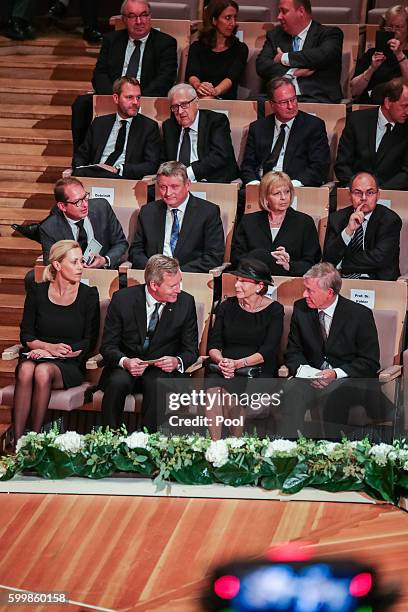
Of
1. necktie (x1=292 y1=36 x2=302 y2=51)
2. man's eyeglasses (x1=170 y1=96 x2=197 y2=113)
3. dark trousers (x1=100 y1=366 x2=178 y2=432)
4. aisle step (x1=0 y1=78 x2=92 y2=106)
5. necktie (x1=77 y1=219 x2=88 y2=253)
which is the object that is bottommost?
dark trousers (x1=100 y1=366 x2=178 y2=432)

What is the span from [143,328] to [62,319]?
37 centimetres

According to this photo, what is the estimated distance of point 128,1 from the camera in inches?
257

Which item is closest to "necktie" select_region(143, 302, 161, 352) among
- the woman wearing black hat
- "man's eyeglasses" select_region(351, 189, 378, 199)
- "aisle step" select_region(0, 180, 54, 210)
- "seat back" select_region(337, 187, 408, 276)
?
the woman wearing black hat

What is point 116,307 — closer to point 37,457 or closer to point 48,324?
point 48,324

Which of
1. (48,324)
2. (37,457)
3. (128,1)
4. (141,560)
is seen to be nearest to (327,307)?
(48,324)

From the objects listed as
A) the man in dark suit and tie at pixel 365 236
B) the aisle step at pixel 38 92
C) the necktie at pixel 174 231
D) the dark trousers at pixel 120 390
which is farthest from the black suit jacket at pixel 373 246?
the aisle step at pixel 38 92

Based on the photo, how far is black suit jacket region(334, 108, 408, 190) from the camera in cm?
596

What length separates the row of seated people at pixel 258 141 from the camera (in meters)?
5.96

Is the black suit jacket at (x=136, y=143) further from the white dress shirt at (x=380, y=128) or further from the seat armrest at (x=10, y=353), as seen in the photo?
the seat armrest at (x=10, y=353)

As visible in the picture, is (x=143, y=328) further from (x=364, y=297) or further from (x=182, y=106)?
(x=182, y=106)

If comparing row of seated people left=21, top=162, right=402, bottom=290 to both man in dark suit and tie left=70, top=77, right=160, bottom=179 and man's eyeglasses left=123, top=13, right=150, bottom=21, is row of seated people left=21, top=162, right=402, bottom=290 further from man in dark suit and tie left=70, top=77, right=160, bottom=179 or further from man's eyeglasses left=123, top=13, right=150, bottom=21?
man's eyeglasses left=123, top=13, right=150, bottom=21

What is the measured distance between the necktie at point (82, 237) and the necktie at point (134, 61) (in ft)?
4.49

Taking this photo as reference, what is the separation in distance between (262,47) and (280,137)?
0.88 metres

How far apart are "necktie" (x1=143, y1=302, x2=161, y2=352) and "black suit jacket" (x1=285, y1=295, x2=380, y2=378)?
58cm
